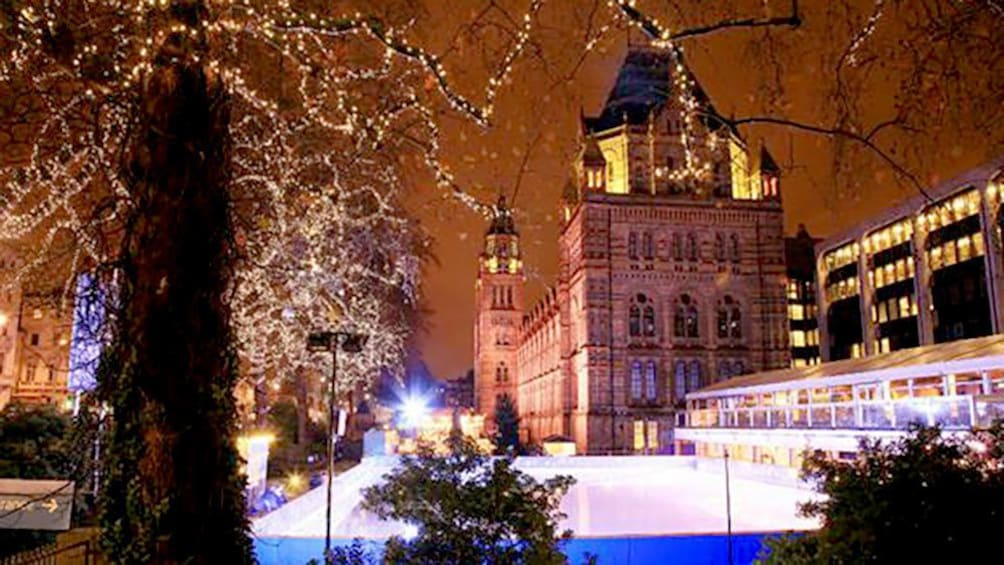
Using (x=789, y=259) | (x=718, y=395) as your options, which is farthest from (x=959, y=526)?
(x=789, y=259)

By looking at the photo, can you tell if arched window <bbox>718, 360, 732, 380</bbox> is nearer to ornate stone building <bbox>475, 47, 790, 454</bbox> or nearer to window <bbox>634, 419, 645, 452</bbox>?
ornate stone building <bbox>475, 47, 790, 454</bbox>

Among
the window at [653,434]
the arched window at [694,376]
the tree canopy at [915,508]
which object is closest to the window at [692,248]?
the arched window at [694,376]

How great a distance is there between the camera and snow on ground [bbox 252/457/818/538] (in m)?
15.2

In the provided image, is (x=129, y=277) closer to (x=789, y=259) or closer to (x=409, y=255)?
(x=409, y=255)

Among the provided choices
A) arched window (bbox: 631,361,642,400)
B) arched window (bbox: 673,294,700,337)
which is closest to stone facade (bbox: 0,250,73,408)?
arched window (bbox: 631,361,642,400)

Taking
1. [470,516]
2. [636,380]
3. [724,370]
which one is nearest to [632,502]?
[470,516]

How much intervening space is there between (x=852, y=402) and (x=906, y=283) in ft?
97.1

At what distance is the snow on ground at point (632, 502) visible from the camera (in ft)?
50.0

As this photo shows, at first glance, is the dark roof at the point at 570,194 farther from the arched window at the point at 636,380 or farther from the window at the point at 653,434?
the window at the point at 653,434

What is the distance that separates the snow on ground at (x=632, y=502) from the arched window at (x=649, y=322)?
43.4 ft

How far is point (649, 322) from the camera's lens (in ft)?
144

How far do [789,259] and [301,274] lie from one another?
59.2 metres

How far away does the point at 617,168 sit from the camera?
154ft

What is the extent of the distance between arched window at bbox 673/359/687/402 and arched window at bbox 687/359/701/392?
0.73 feet
